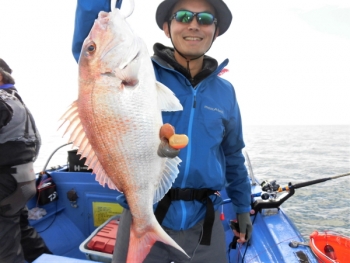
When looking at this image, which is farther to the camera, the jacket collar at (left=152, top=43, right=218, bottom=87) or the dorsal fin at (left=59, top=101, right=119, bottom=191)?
the jacket collar at (left=152, top=43, right=218, bottom=87)

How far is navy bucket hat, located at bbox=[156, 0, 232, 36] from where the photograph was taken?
1965 millimetres

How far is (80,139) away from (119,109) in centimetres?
30

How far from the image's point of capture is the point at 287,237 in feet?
10.7

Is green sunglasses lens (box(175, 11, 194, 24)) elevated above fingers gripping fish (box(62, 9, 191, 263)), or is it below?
above

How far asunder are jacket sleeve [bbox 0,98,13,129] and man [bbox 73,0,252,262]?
1.88 meters

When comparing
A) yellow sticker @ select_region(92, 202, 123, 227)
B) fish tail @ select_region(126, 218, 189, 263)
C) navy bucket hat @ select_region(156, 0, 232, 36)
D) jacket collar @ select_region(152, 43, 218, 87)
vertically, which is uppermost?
navy bucket hat @ select_region(156, 0, 232, 36)

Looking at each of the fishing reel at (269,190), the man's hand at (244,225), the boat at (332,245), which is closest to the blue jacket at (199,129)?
the man's hand at (244,225)

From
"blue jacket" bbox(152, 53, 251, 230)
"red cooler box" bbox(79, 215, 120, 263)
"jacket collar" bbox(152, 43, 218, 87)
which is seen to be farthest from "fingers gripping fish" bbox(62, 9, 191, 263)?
"red cooler box" bbox(79, 215, 120, 263)

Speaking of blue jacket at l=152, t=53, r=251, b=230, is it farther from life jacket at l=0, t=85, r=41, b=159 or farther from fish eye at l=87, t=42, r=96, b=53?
life jacket at l=0, t=85, r=41, b=159

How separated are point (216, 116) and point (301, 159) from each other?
1775 cm

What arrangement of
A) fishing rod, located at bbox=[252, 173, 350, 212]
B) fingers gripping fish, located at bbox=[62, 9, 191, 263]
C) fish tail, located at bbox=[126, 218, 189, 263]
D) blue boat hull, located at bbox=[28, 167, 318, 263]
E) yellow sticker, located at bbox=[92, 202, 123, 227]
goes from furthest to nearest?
yellow sticker, located at bbox=[92, 202, 123, 227], fishing rod, located at bbox=[252, 173, 350, 212], blue boat hull, located at bbox=[28, 167, 318, 263], fish tail, located at bbox=[126, 218, 189, 263], fingers gripping fish, located at bbox=[62, 9, 191, 263]

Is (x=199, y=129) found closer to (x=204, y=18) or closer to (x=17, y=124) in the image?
(x=204, y=18)

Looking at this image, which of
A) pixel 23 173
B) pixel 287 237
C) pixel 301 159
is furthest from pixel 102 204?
pixel 301 159

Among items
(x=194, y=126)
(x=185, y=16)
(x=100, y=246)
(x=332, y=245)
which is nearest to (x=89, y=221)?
(x=100, y=246)
